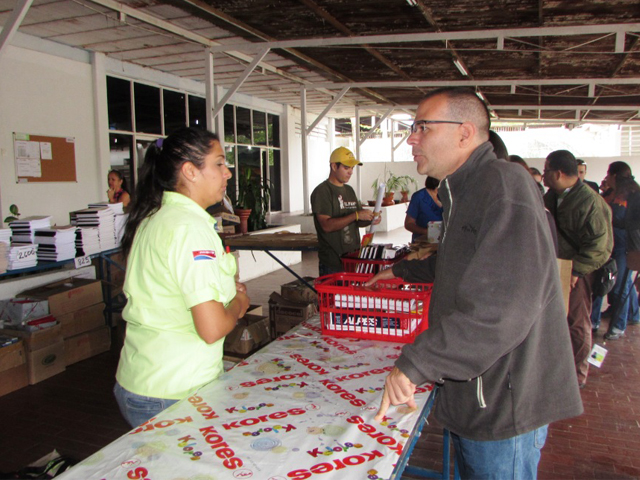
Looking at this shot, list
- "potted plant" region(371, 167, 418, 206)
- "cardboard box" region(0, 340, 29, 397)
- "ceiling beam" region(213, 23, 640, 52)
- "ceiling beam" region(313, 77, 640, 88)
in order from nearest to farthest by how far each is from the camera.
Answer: "cardboard box" region(0, 340, 29, 397)
"ceiling beam" region(213, 23, 640, 52)
"ceiling beam" region(313, 77, 640, 88)
"potted plant" region(371, 167, 418, 206)

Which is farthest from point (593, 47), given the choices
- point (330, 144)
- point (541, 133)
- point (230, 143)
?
point (541, 133)

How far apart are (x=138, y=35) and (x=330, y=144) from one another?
1007cm

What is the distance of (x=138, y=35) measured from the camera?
21.2ft

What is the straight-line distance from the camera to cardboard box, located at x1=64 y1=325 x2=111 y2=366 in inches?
163

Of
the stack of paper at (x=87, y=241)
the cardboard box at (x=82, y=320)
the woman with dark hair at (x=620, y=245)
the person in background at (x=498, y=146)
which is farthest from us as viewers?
the woman with dark hair at (x=620, y=245)

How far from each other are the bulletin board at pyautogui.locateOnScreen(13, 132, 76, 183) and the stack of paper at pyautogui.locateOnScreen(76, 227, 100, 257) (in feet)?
8.07

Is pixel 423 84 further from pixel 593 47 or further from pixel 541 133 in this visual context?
pixel 541 133

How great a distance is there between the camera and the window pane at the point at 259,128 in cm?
1196

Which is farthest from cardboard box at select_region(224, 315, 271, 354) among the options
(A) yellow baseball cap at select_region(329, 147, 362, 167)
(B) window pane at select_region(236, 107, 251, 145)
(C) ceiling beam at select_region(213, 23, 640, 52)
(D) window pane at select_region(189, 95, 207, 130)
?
(B) window pane at select_region(236, 107, 251, 145)

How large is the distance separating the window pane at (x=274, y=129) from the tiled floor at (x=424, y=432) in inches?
369

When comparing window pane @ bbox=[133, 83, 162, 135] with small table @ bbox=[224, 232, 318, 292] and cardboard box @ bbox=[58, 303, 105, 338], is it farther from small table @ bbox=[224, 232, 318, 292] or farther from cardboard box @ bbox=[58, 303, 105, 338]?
cardboard box @ bbox=[58, 303, 105, 338]

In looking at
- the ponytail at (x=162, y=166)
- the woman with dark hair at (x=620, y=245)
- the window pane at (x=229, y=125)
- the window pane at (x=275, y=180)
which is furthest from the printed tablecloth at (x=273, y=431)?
the window pane at (x=275, y=180)

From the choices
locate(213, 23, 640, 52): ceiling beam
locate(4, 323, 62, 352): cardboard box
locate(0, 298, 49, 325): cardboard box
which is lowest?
locate(4, 323, 62, 352): cardboard box

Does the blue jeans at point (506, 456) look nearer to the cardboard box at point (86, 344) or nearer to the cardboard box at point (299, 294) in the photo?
the cardboard box at point (299, 294)
